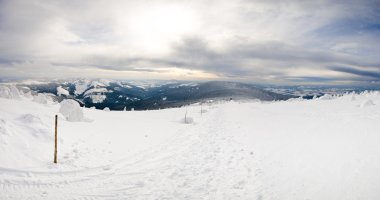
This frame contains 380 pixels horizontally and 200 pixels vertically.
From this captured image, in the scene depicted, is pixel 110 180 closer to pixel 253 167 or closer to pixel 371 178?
pixel 253 167

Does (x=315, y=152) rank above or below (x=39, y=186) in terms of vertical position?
above

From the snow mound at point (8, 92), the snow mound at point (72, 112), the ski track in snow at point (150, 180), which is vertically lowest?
the ski track in snow at point (150, 180)

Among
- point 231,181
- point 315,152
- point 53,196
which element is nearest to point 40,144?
point 53,196

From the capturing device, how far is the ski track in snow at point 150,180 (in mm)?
10070

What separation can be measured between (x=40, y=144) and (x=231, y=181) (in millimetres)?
11842

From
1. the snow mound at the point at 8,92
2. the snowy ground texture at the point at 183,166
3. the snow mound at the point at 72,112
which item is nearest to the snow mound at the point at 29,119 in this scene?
the snowy ground texture at the point at 183,166

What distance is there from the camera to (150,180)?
11.8 meters

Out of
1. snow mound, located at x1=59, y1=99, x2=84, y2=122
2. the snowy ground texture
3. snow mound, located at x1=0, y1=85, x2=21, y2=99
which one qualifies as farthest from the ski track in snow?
snow mound, located at x1=0, y1=85, x2=21, y2=99

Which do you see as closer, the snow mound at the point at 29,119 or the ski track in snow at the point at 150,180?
the ski track in snow at the point at 150,180

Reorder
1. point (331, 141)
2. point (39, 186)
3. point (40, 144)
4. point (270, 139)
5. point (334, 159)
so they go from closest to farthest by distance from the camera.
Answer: point (39, 186)
point (334, 159)
point (40, 144)
point (331, 141)
point (270, 139)

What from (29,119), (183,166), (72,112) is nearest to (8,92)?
(72,112)

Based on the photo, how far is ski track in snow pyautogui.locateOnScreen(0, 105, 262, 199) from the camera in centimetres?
1007

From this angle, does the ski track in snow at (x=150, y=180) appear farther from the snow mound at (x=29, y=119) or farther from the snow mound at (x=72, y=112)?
the snow mound at (x=72, y=112)

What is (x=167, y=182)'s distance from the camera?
453 inches
